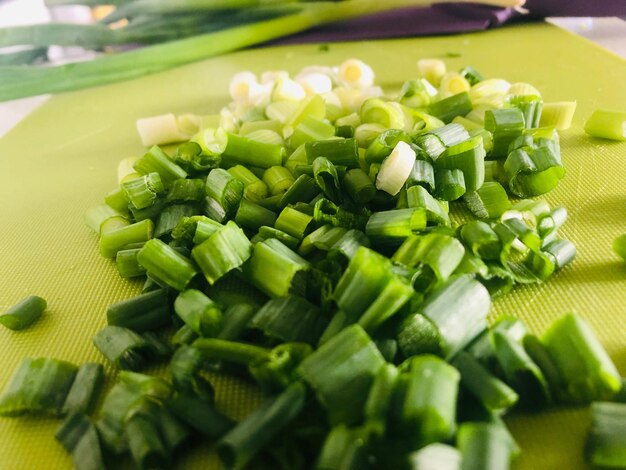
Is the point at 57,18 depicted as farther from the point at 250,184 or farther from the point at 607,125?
the point at 607,125

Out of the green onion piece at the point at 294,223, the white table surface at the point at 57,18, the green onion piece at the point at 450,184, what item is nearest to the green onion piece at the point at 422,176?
the green onion piece at the point at 450,184

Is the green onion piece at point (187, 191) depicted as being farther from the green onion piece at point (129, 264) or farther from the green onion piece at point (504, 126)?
the green onion piece at point (504, 126)

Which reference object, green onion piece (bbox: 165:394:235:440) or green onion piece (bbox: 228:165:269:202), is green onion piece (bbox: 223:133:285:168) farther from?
green onion piece (bbox: 165:394:235:440)

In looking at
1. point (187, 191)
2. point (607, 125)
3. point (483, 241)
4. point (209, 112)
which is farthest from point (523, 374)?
point (209, 112)

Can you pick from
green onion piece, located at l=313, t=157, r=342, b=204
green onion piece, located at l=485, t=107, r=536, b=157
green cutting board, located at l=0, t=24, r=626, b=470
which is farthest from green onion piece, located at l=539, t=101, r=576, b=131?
green onion piece, located at l=313, t=157, r=342, b=204

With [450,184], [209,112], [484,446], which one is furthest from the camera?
[209,112]
